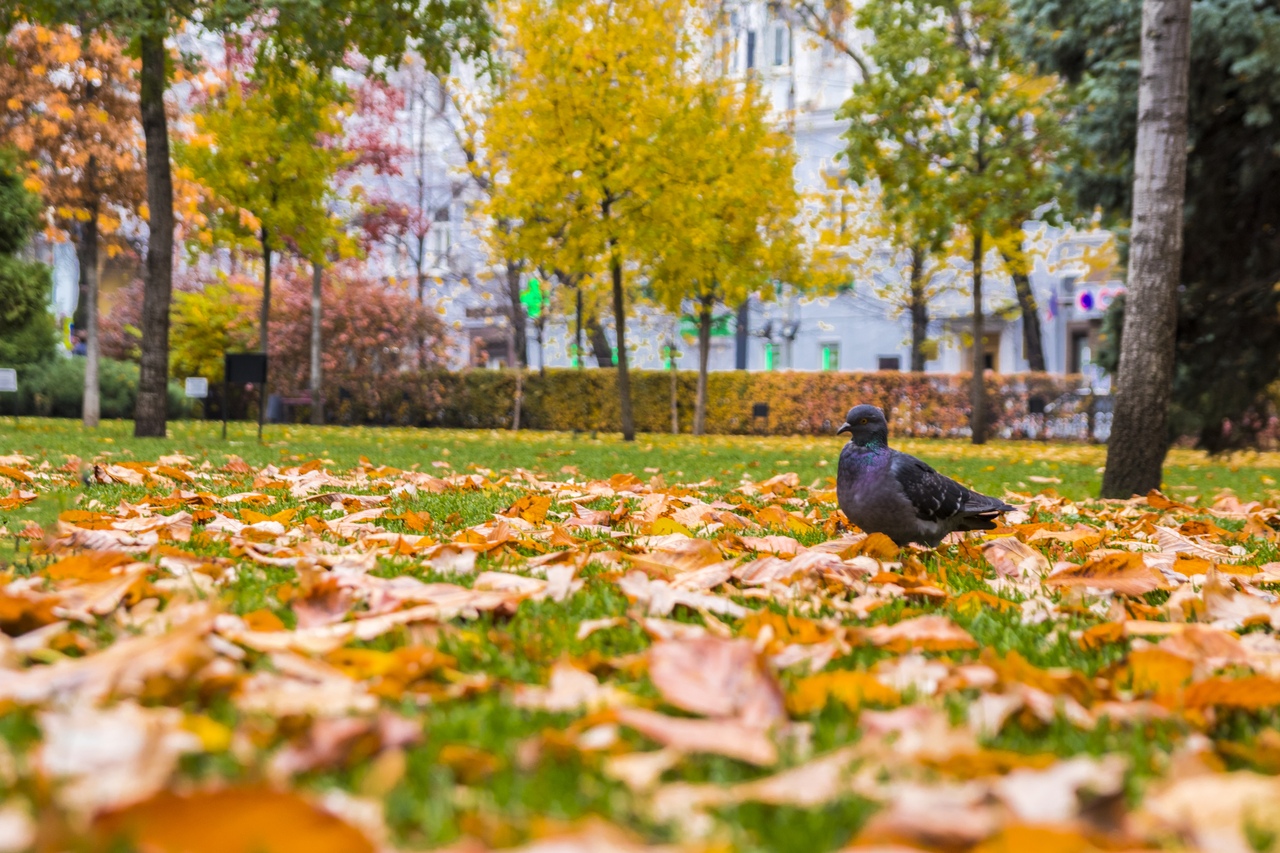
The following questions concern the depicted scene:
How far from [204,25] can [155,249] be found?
104 inches

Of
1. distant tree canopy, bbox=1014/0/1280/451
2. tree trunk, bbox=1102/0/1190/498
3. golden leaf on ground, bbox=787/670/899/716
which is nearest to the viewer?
golden leaf on ground, bbox=787/670/899/716

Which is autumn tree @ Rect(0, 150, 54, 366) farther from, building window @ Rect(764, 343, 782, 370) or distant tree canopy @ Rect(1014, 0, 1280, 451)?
building window @ Rect(764, 343, 782, 370)

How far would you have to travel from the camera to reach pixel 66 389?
21.3 metres

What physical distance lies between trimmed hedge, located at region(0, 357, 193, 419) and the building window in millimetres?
24110

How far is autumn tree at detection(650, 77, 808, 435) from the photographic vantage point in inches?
632

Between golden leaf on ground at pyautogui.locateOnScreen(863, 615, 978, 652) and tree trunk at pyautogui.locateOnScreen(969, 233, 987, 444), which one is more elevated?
tree trunk at pyautogui.locateOnScreen(969, 233, 987, 444)

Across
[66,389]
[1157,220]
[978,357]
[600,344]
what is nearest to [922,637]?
[1157,220]

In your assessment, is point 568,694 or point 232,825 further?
point 568,694

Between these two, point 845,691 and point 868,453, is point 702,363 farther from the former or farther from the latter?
point 845,691

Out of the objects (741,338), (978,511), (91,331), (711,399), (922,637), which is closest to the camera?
(922,637)

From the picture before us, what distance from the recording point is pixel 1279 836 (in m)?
1.08

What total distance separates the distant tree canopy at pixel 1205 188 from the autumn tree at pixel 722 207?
5.71 metres

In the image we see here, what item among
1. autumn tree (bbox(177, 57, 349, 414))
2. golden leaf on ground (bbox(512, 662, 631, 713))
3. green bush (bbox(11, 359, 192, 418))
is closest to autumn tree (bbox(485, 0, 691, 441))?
autumn tree (bbox(177, 57, 349, 414))

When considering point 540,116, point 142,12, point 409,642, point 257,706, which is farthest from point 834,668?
point 540,116
